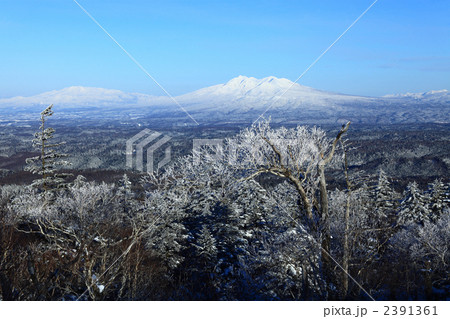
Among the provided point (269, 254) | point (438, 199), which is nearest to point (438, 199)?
point (438, 199)

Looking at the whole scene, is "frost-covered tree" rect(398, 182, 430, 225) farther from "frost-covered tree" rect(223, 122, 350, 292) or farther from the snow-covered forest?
"frost-covered tree" rect(223, 122, 350, 292)

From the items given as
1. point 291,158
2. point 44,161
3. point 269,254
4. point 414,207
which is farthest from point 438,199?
point 44,161

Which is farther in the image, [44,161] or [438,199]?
[438,199]

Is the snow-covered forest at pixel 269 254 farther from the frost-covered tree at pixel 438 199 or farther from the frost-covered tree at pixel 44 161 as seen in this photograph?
the frost-covered tree at pixel 438 199

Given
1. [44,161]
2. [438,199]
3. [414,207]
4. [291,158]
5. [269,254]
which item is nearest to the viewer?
[291,158]

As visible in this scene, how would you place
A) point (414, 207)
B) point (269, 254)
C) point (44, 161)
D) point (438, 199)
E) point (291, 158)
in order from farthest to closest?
1. point (438, 199)
2. point (414, 207)
3. point (44, 161)
4. point (269, 254)
5. point (291, 158)

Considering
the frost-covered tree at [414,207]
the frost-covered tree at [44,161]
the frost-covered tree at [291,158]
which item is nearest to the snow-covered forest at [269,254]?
the frost-covered tree at [291,158]

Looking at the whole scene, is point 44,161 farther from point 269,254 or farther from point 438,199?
point 438,199

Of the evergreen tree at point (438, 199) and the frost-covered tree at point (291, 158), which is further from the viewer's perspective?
the evergreen tree at point (438, 199)

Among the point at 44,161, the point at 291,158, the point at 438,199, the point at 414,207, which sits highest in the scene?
the point at 291,158

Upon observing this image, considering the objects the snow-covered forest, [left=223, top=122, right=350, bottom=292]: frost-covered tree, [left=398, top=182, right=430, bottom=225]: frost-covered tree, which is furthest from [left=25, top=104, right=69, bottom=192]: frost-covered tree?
[left=398, top=182, right=430, bottom=225]: frost-covered tree

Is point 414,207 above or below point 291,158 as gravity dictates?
below
